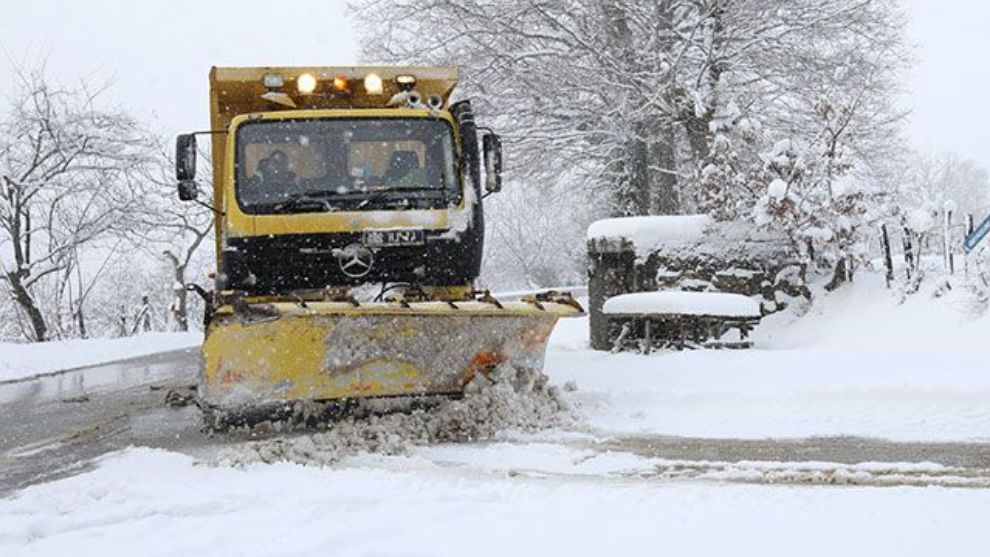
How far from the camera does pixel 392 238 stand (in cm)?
758

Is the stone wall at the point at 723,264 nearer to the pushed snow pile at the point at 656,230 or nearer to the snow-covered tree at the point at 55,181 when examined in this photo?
the pushed snow pile at the point at 656,230

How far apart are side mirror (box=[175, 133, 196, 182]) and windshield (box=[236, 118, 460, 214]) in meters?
0.39

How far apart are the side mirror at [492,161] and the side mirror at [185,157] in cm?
221

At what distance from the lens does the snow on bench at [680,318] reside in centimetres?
987

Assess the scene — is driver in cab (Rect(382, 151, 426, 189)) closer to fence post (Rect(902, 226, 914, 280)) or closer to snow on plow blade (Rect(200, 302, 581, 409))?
snow on plow blade (Rect(200, 302, 581, 409))

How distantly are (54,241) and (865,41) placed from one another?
57.1ft

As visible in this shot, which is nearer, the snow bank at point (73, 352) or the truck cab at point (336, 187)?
the truck cab at point (336, 187)

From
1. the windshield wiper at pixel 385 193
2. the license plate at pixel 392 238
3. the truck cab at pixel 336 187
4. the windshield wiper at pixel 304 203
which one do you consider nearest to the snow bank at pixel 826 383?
the truck cab at pixel 336 187

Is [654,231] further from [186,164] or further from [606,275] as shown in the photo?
[186,164]

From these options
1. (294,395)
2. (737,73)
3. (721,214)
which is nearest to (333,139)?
(294,395)

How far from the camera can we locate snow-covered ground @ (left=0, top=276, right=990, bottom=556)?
4.08 m

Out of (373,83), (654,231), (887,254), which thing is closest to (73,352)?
(654,231)

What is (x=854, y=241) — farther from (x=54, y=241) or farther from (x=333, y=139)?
(x=54, y=241)

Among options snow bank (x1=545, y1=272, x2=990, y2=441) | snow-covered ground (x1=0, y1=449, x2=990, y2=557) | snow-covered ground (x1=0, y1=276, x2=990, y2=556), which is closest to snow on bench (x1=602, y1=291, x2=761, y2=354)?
snow bank (x1=545, y1=272, x2=990, y2=441)
